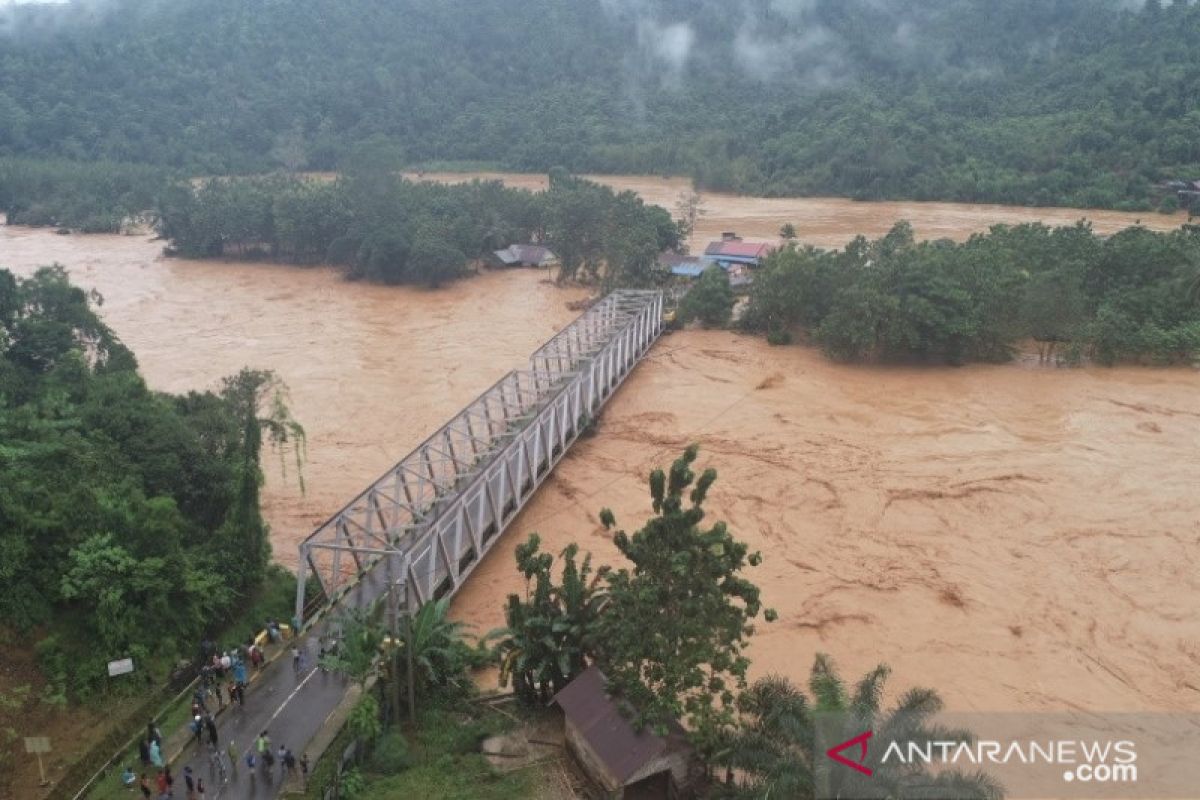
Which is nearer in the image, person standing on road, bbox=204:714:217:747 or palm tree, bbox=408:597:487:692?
person standing on road, bbox=204:714:217:747

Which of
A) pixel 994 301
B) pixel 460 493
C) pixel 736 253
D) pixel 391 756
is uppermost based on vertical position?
pixel 736 253

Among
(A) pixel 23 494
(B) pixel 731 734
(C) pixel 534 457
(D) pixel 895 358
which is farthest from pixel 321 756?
(D) pixel 895 358

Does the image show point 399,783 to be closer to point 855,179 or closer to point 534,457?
point 534,457

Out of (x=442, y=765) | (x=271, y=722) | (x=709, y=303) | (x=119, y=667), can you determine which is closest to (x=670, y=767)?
(x=442, y=765)

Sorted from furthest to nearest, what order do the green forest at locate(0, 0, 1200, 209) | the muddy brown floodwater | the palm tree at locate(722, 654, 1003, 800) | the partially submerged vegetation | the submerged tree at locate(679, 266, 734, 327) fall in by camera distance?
the green forest at locate(0, 0, 1200, 209) < the partially submerged vegetation < the submerged tree at locate(679, 266, 734, 327) < the muddy brown floodwater < the palm tree at locate(722, 654, 1003, 800)

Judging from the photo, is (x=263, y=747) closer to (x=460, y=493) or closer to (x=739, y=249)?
(x=460, y=493)

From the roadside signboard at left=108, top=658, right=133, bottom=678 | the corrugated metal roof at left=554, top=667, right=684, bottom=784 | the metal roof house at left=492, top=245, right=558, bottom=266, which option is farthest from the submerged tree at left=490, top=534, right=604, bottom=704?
the metal roof house at left=492, top=245, right=558, bottom=266

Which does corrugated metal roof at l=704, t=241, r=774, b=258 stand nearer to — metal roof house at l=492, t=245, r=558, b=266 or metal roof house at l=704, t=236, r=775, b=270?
metal roof house at l=704, t=236, r=775, b=270
